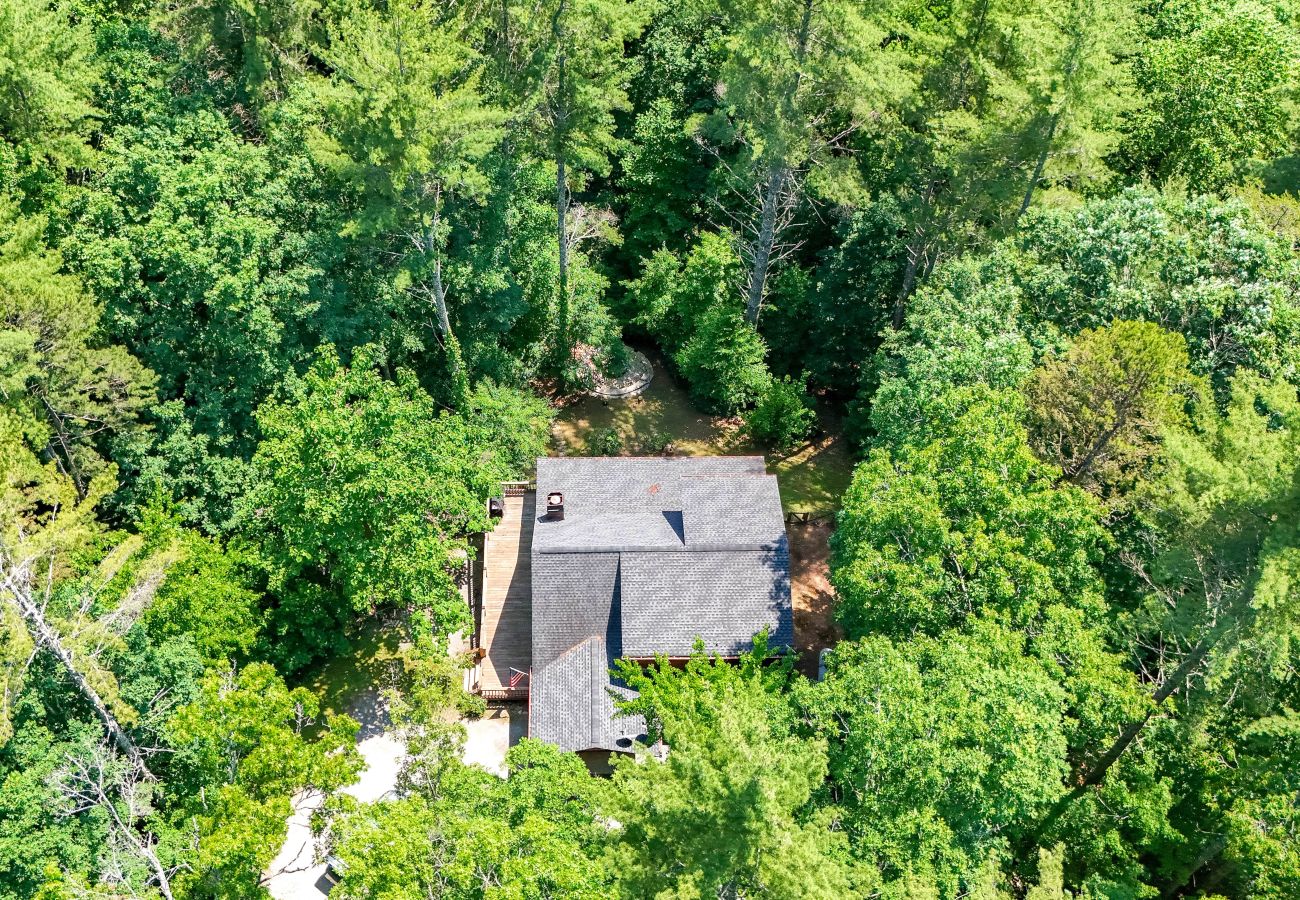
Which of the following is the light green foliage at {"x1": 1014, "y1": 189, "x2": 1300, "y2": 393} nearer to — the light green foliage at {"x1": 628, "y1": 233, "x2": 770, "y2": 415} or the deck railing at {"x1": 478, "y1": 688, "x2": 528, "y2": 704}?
the light green foliage at {"x1": 628, "y1": 233, "x2": 770, "y2": 415}

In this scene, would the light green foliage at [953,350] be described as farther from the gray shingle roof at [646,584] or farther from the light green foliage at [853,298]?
the gray shingle roof at [646,584]

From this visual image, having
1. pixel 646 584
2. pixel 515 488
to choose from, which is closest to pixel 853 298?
pixel 515 488

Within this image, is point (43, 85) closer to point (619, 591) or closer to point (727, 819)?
point (619, 591)

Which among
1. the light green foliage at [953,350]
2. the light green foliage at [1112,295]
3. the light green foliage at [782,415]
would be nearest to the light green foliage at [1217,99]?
the light green foliage at [1112,295]

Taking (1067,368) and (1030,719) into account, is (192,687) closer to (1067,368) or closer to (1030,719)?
(1030,719)

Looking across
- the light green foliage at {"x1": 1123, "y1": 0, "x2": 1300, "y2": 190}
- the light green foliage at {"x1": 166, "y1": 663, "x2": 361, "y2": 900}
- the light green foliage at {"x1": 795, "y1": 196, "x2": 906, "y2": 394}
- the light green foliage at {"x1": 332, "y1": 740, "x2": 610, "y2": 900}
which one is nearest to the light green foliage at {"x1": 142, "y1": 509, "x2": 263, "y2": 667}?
the light green foliage at {"x1": 166, "y1": 663, "x2": 361, "y2": 900}
